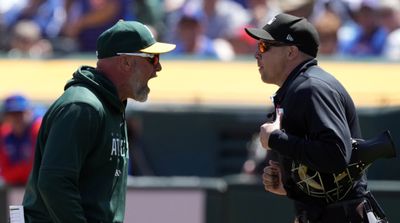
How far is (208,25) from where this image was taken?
11.2m

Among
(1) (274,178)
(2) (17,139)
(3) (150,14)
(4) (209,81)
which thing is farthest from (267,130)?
(3) (150,14)

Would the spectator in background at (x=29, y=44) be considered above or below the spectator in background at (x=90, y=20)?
below

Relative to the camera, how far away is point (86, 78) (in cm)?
466

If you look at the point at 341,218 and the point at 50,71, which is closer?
the point at 341,218

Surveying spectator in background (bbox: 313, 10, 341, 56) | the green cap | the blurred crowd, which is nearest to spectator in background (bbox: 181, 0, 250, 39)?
the blurred crowd

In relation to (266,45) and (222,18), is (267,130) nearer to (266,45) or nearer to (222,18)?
(266,45)

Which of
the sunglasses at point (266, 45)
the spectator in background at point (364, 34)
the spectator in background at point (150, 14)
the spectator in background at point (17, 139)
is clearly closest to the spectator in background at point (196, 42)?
the spectator in background at point (150, 14)

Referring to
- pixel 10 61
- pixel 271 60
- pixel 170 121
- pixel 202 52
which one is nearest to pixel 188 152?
pixel 170 121

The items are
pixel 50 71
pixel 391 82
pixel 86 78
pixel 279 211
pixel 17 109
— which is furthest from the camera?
pixel 50 71

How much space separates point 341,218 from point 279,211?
313cm

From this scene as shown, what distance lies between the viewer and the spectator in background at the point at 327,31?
→ 10.5m

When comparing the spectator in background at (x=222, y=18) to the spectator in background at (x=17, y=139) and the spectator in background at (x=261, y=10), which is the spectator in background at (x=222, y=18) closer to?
the spectator in background at (x=261, y=10)

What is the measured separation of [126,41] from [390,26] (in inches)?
252

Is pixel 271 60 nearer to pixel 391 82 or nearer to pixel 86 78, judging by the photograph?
pixel 86 78
